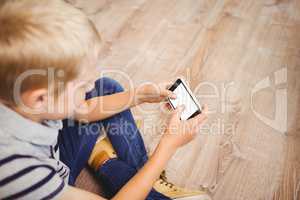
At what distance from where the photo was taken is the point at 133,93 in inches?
33.7

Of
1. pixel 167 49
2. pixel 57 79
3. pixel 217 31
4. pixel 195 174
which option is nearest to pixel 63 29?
pixel 57 79

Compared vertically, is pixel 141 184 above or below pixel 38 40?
below

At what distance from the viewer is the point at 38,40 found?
1.65 ft

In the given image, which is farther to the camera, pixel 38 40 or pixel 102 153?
pixel 102 153

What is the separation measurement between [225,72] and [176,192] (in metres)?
0.59

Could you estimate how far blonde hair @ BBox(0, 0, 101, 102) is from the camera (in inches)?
19.5

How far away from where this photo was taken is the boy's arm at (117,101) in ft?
2.78

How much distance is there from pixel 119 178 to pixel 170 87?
274 millimetres

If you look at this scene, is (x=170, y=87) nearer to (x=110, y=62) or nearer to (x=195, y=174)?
(x=195, y=174)

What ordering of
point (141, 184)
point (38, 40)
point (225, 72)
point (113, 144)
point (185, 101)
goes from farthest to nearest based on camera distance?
point (225, 72) → point (113, 144) → point (185, 101) → point (141, 184) → point (38, 40)

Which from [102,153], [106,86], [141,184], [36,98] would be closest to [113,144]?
[102,153]

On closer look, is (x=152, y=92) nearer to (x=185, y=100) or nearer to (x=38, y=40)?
(x=185, y=100)

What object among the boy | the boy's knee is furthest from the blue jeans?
the boy

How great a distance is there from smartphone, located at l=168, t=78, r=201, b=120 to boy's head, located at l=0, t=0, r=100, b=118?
1.03ft
